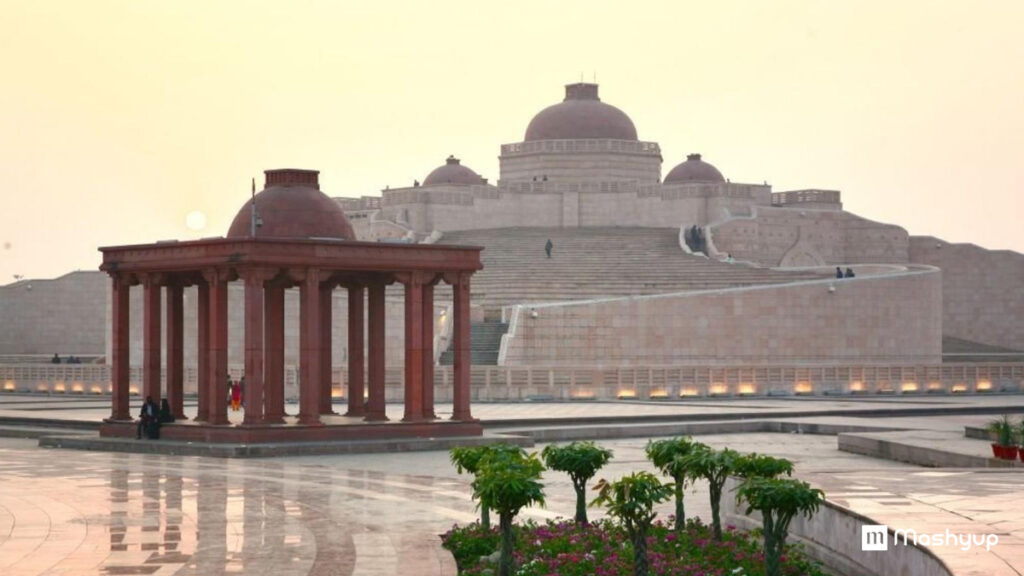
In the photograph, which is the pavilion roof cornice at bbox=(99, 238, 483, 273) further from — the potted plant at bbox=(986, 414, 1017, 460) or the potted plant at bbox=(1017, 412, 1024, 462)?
the potted plant at bbox=(1017, 412, 1024, 462)

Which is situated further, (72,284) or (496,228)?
(72,284)

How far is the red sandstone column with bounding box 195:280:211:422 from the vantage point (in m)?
28.7

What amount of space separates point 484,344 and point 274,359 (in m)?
19.6

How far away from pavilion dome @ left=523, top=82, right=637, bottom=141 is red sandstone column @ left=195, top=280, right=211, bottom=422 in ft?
148

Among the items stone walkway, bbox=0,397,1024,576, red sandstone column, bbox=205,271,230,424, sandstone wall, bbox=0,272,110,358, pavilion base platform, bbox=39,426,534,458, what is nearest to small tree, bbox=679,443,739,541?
stone walkway, bbox=0,397,1024,576

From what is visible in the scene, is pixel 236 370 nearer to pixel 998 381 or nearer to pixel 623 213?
pixel 998 381

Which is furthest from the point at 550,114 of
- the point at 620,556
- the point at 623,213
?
the point at 620,556

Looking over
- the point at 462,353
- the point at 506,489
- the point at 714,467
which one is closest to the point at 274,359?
the point at 462,353

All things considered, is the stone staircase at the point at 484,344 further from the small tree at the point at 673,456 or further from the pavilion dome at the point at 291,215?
the small tree at the point at 673,456

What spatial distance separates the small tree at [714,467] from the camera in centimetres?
1486

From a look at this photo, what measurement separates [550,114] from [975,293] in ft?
66.7

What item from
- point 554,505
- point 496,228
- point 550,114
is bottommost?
point 554,505

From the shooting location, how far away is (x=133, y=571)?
45.1 ft

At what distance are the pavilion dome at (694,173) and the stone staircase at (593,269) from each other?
8.13m
